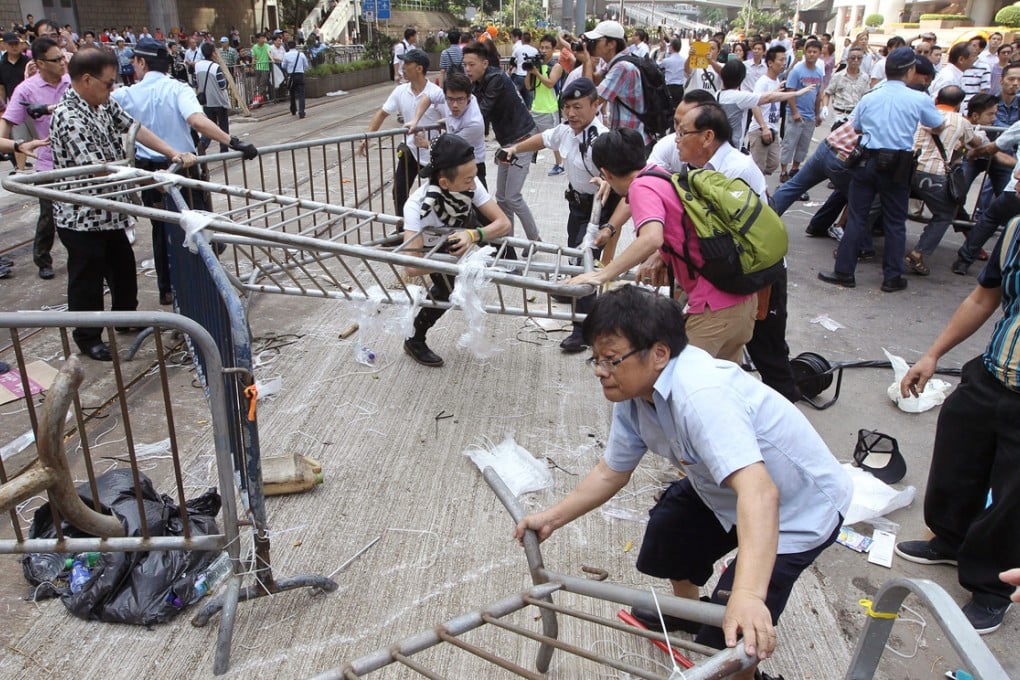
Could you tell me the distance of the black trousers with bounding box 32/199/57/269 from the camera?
5.91 m

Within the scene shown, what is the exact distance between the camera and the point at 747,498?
1.73 meters

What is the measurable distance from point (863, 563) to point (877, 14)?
49.6 meters

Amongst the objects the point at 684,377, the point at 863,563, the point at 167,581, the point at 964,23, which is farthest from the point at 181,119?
the point at 964,23

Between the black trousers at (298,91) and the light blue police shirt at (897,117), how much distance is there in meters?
13.3

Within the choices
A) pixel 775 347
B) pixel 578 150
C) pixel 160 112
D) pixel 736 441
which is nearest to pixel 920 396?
pixel 775 347

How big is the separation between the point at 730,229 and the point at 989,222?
4643mm

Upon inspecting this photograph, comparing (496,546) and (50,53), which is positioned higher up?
(50,53)

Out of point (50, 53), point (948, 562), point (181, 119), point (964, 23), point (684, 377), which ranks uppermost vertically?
point (964, 23)

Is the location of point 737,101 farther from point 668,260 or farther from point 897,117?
point 668,260

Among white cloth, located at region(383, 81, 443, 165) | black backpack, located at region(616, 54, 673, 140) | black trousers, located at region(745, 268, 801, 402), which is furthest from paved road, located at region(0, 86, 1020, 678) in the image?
black backpack, located at region(616, 54, 673, 140)

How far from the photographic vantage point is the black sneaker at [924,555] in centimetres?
320

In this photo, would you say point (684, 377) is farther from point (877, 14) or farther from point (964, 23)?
point (877, 14)

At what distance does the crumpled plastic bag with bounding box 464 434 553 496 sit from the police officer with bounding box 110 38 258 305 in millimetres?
3137

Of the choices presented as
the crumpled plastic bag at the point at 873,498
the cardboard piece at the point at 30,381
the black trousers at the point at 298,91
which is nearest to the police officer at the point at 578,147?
the crumpled plastic bag at the point at 873,498
